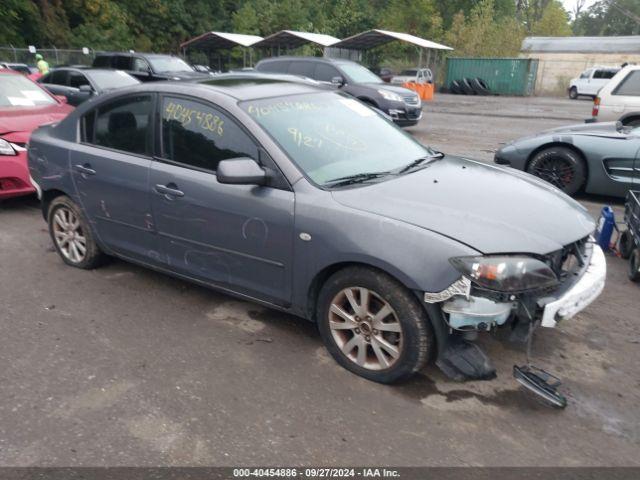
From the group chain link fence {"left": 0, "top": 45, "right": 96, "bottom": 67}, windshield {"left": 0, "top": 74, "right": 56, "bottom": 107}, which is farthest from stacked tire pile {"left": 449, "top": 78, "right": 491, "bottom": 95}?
windshield {"left": 0, "top": 74, "right": 56, "bottom": 107}

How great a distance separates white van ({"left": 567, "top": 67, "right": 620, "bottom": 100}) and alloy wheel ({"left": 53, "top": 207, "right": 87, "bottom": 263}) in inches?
1200

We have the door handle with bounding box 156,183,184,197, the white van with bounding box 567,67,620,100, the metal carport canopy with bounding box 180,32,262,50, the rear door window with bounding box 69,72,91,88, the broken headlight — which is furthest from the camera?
the white van with bounding box 567,67,620,100

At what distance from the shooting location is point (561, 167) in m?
6.89

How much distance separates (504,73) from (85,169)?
1305 inches

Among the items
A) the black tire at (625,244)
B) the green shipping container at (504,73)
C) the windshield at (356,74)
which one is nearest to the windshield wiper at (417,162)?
the black tire at (625,244)

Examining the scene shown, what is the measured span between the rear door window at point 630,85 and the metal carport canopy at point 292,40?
671 inches

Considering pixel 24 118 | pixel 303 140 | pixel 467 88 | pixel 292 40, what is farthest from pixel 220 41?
pixel 303 140

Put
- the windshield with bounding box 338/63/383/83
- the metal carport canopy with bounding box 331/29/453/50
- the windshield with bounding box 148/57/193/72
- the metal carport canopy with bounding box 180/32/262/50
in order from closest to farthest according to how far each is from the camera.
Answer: the windshield with bounding box 338/63/383/83 → the windshield with bounding box 148/57/193/72 → the metal carport canopy with bounding box 331/29/453/50 → the metal carport canopy with bounding box 180/32/262/50

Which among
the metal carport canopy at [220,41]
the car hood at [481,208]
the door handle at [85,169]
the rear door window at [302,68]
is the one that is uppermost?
the metal carport canopy at [220,41]

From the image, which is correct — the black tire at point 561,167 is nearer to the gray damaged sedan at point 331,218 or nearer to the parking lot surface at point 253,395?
the parking lot surface at point 253,395

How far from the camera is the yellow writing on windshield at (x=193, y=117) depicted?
11.8 feet

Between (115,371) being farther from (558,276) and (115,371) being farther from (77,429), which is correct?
(558,276)

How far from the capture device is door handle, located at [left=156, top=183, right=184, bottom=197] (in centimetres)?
370

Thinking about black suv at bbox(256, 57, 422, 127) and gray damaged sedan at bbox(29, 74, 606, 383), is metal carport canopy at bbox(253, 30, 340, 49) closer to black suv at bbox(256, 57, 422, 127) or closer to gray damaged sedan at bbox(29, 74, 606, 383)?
black suv at bbox(256, 57, 422, 127)
